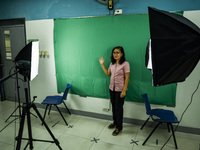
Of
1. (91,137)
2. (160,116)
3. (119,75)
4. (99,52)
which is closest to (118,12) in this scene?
(99,52)

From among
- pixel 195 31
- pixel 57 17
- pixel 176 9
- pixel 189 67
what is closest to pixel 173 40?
pixel 195 31

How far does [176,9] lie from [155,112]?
68.8 inches

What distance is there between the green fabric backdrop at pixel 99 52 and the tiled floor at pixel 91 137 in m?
0.59

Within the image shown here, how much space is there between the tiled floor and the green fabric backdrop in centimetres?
59

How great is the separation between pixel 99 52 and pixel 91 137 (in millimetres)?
1617

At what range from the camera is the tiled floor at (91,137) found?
7.73ft

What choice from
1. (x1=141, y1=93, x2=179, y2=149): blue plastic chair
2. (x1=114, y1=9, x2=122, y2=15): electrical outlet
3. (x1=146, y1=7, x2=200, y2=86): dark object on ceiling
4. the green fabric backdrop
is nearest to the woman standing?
the green fabric backdrop

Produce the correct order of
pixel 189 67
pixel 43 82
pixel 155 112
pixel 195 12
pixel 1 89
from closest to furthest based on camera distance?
1. pixel 189 67
2. pixel 195 12
3. pixel 155 112
4. pixel 43 82
5. pixel 1 89

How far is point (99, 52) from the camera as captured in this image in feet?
9.49

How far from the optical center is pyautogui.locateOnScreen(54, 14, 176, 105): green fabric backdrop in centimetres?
262

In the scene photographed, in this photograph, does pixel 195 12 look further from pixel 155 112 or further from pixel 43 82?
pixel 43 82

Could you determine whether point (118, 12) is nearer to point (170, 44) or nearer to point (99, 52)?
point (99, 52)

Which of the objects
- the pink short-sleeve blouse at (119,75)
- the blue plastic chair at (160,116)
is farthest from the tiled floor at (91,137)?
the pink short-sleeve blouse at (119,75)

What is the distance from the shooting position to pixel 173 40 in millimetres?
1164
